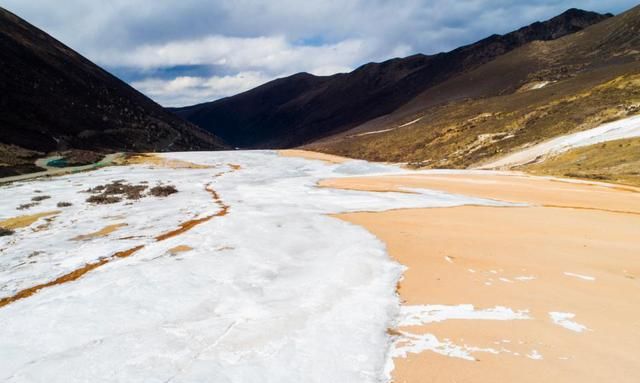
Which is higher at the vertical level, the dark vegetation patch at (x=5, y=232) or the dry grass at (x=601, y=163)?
the dry grass at (x=601, y=163)

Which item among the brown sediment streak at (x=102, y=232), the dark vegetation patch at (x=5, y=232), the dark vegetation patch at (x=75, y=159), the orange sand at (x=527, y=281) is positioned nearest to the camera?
the orange sand at (x=527, y=281)

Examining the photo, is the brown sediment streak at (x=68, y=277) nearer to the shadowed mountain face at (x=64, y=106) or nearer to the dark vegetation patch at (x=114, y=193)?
the dark vegetation patch at (x=114, y=193)

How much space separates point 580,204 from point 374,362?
1732 cm

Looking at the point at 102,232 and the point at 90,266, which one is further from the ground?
the point at 102,232

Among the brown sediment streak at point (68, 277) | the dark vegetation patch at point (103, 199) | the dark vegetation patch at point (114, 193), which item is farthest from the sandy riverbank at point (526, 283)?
the dark vegetation patch at point (114, 193)

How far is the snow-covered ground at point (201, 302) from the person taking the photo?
5469 millimetres

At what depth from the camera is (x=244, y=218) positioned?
A: 15898mm

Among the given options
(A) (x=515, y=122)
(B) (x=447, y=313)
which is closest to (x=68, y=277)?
(B) (x=447, y=313)

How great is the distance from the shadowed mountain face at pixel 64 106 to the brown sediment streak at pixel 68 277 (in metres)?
50.9

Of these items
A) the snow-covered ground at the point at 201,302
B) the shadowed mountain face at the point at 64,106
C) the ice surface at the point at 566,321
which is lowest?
the ice surface at the point at 566,321

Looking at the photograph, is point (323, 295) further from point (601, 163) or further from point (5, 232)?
point (601, 163)

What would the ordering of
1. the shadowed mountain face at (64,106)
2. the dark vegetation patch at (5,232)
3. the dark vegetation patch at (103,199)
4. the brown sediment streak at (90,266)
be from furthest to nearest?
1. the shadowed mountain face at (64,106)
2. the dark vegetation patch at (103,199)
3. the dark vegetation patch at (5,232)
4. the brown sediment streak at (90,266)

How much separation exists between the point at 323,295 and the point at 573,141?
3818 cm

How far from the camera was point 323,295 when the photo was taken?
808 cm
